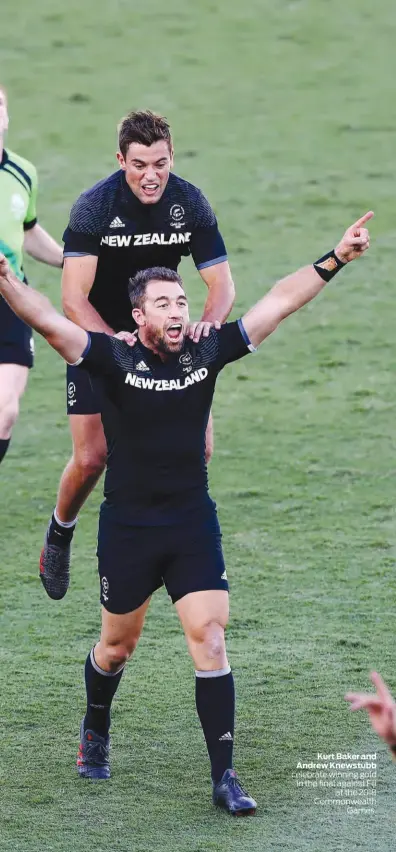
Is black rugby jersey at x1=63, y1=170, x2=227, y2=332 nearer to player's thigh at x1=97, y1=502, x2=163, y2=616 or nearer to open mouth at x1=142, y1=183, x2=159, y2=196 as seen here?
open mouth at x1=142, y1=183, x2=159, y2=196

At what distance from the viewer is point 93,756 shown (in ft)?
20.3

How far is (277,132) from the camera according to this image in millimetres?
15219

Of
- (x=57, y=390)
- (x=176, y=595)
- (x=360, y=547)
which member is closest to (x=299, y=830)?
(x=176, y=595)

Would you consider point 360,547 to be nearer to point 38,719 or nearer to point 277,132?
point 38,719

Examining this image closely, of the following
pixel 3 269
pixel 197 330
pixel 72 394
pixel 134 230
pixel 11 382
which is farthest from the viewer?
pixel 11 382

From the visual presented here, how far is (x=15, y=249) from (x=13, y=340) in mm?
506

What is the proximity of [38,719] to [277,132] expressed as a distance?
963 centimetres

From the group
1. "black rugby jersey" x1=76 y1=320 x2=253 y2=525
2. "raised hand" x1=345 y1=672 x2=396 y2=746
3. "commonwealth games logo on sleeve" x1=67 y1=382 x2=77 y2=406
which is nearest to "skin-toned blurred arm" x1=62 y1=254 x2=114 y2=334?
"commonwealth games logo on sleeve" x1=67 y1=382 x2=77 y2=406

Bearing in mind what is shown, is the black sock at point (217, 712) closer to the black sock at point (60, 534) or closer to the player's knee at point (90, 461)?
the player's knee at point (90, 461)

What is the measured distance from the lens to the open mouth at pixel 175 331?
5.79m

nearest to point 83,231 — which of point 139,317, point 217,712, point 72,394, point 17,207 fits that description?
point 139,317

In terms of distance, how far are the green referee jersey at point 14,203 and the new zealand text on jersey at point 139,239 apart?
119 centimetres

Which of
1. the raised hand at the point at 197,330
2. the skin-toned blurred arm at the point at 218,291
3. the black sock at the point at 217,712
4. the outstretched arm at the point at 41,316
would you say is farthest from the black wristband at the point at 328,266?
the black sock at the point at 217,712

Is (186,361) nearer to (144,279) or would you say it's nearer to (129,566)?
(144,279)
